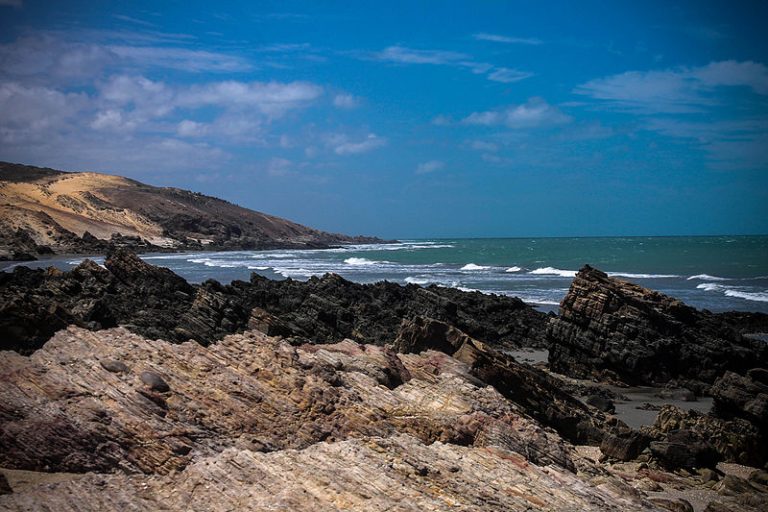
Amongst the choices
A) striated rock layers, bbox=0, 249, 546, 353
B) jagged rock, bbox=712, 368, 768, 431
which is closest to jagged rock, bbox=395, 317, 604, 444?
striated rock layers, bbox=0, 249, 546, 353

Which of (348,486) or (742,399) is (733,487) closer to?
(742,399)

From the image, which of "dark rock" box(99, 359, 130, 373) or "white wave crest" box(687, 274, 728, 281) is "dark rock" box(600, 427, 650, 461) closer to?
"dark rock" box(99, 359, 130, 373)

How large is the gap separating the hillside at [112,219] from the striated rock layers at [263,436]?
56.0m

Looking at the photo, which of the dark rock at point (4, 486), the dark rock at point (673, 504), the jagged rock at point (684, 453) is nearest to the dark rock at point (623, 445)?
the jagged rock at point (684, 453)

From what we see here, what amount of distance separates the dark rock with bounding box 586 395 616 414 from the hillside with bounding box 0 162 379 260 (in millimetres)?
56023

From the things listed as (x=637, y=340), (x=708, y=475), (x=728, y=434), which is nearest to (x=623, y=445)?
(x=708, y=475)

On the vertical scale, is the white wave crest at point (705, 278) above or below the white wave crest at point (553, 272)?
above

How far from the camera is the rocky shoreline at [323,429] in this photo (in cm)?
752

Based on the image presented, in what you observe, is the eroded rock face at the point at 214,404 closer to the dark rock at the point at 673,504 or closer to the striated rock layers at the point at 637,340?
the dark rock at the point at 673,504

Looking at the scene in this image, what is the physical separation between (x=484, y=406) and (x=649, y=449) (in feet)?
11.1

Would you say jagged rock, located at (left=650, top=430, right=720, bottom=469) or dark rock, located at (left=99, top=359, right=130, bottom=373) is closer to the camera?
dark rock, located at (left=99, top=359, right=130, bottom=373)

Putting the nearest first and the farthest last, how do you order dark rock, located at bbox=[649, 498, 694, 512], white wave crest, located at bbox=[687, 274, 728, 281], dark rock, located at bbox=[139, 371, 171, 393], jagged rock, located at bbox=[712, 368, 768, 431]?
dark rock, located at bbox=[649, 498, 694, 512]
dark rock, located at bbox=[139, 371, 171, 393]
jagged rock, located at bbox=[712, 368, 768, 431]
white wave crest, located at bbox=[687, 274, 728, 281]

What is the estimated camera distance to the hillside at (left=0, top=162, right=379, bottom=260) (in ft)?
237

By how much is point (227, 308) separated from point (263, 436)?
8.20 metres
